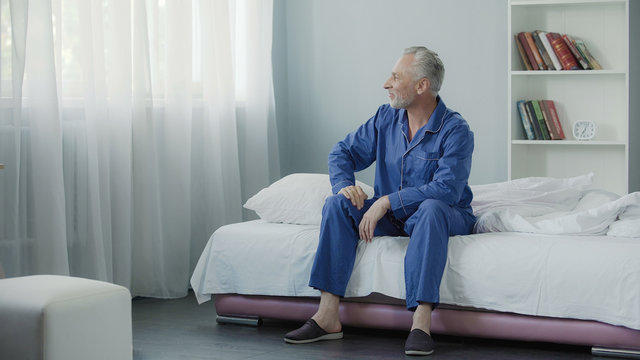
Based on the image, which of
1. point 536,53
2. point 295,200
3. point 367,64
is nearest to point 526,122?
point 536,53

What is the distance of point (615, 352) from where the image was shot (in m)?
2.34

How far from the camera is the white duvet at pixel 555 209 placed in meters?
2.55

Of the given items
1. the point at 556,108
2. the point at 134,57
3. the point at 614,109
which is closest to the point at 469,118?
the point at 556,108

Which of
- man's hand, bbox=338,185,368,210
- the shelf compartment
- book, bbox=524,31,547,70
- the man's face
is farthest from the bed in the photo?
book, bbox=524,31,547,70

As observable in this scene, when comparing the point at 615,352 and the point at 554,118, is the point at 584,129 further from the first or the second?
the point at 615,352

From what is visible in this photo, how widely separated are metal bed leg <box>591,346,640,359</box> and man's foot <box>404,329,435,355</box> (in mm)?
500

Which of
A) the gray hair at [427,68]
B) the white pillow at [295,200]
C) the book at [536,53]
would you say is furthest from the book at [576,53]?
the white pillow at [295,200]

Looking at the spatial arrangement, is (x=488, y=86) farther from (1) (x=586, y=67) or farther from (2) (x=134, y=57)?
(2) (x=134, y=57)

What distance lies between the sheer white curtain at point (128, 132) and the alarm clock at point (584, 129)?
1.65 meters

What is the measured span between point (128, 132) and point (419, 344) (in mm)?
1575

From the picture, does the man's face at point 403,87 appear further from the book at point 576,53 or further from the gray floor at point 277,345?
the book at point 576,53

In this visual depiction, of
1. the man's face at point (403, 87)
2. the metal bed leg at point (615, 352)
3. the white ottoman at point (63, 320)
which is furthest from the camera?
the man's face at point (403, 87)

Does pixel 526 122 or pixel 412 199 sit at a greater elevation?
pixel 526 122

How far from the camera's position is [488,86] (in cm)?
436
